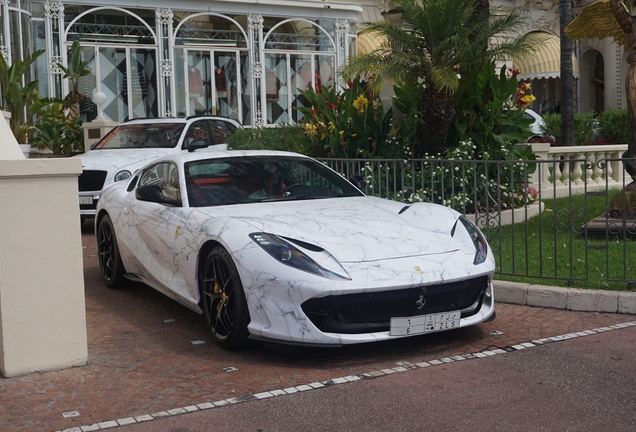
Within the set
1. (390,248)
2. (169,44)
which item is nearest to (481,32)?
(390,248)

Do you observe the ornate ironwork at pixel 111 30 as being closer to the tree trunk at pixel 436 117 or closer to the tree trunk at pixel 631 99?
the tree trunk at pixel 436 117

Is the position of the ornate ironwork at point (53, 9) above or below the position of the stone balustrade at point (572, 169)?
above

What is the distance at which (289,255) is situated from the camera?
5863mm

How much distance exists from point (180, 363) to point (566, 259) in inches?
176

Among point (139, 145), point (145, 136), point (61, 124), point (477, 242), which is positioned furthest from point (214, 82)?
point (477, 242)

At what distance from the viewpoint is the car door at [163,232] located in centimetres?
692

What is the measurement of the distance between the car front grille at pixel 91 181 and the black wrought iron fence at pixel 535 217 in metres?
4.10

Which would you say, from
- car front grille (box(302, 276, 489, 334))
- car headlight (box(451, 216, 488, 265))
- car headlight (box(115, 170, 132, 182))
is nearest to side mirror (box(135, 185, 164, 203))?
car front grille (box(302, 276, 489, 334))

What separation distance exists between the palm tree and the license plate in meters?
6.19

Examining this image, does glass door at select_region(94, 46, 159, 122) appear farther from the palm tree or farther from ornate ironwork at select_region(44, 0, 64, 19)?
the palm tree

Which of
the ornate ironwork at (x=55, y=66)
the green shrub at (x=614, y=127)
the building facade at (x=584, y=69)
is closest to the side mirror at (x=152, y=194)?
the ornate ironwork at (x=55, y=66)

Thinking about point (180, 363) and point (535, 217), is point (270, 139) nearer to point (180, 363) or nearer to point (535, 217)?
point (535, 217)

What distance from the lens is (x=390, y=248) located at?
608cm

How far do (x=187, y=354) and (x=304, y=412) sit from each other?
1575mm
